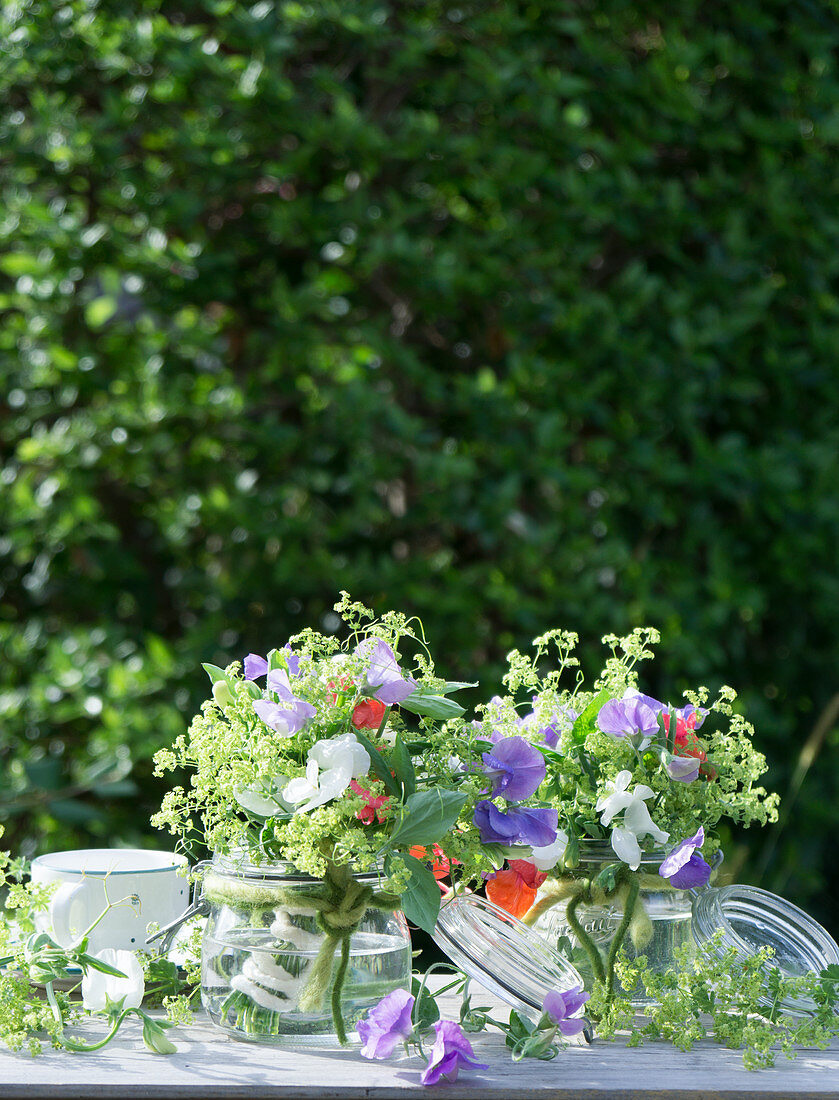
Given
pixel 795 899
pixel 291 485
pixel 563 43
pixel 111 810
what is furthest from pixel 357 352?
pixel 795 899

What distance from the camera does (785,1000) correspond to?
2.60ft

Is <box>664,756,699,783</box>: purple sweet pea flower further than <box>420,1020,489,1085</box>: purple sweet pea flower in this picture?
Yes

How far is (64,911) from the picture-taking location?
2.60ft

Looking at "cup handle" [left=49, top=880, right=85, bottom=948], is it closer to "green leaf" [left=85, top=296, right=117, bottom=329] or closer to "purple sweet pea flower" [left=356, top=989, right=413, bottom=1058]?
"purple sweet pea flower" [left=356, top=989, right=413, bottom=1058]

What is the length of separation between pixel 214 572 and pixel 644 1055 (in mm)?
1099

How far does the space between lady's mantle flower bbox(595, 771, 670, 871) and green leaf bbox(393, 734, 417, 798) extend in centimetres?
12

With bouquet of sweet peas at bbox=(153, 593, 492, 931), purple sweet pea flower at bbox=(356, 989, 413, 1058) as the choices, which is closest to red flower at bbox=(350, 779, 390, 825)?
bouquet of sweet peas at bbox=(153, 593, 492, 931)

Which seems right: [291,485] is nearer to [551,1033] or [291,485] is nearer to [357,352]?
[357,352]

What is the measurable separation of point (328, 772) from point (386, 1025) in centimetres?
15

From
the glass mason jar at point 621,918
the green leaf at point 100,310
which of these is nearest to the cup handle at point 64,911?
the glass mason jar at point 621,918

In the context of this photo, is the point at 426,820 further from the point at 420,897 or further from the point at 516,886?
the point at 516,886

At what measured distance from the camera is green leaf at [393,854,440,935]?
683 millimetres

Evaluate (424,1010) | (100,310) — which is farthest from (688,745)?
(100,310)

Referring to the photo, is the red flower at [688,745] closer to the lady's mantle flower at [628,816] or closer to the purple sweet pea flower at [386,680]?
the lady's mantle flower at [628,816]
